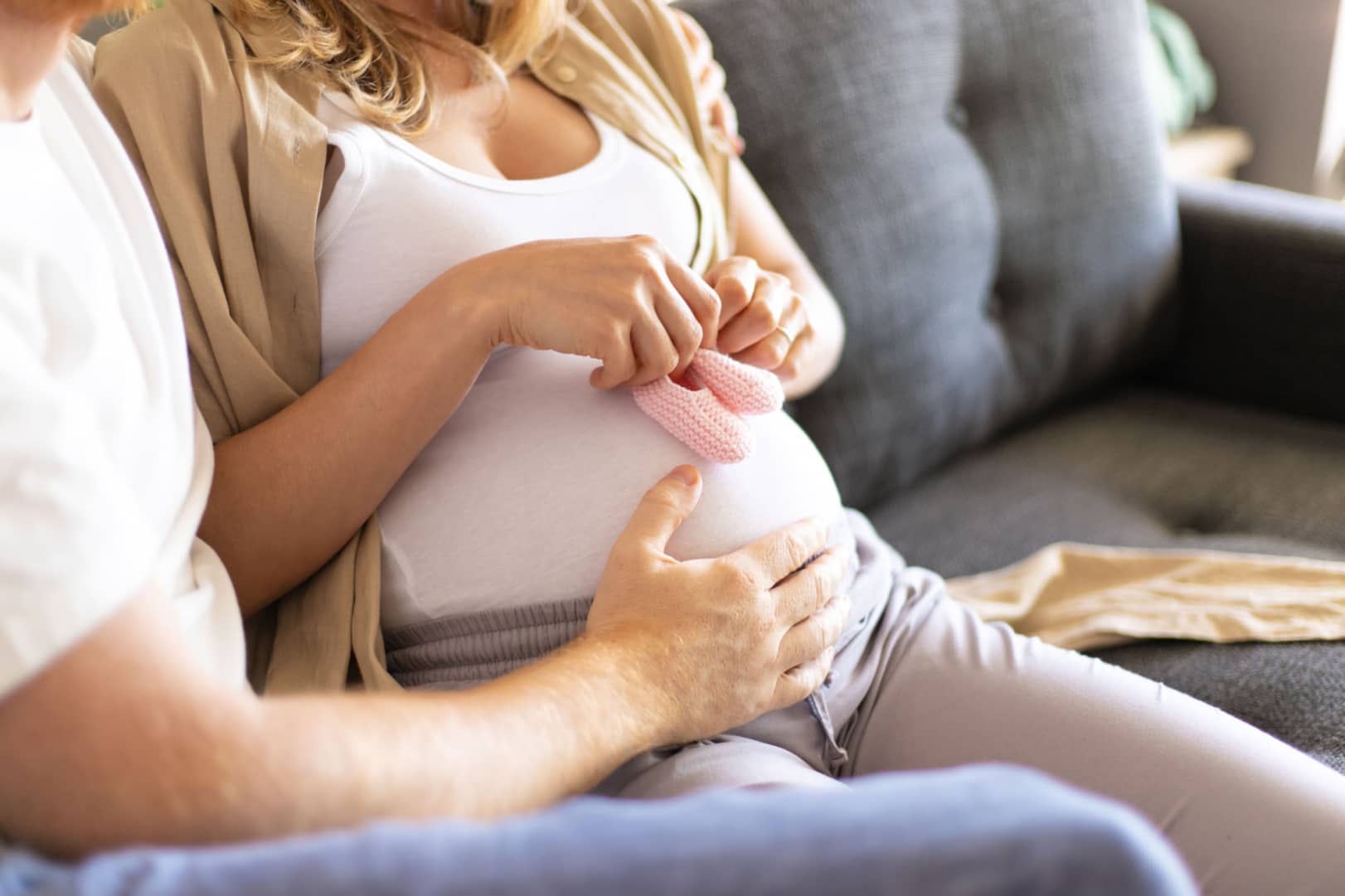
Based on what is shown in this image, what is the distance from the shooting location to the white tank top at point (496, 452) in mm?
790

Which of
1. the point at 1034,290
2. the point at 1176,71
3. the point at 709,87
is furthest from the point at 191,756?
the point at 1176,71

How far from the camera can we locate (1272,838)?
0.76 m

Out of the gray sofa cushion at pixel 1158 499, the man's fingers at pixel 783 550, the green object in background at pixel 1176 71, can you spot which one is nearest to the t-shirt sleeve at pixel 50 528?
the man's fingers at pixel 783 550

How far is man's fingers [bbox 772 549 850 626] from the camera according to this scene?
77cm

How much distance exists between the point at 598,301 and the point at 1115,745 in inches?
19.2

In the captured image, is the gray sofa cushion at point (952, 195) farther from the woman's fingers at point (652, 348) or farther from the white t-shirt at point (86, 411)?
the white t-shirt at point (86, 411)

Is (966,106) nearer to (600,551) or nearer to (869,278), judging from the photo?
(869,278)

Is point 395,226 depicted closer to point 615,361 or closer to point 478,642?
point 615,361

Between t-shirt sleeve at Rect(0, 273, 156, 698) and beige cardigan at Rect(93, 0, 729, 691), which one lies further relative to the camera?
beige cardigan at Rect(93, 0, 729, 691)

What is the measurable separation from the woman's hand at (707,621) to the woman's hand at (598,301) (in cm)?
9


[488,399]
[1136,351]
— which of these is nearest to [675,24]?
[488,399]

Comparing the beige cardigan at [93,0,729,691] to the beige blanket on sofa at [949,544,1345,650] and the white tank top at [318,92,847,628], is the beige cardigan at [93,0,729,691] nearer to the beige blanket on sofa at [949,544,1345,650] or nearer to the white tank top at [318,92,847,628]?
the white tank top at [318,92,847,628]

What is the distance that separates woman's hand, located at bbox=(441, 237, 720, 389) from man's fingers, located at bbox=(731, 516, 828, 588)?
0.14 m

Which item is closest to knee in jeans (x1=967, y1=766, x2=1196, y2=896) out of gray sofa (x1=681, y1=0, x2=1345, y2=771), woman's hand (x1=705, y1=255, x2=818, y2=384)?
woman's hand (x1=705, y1=255, x2=818, y2=384)
